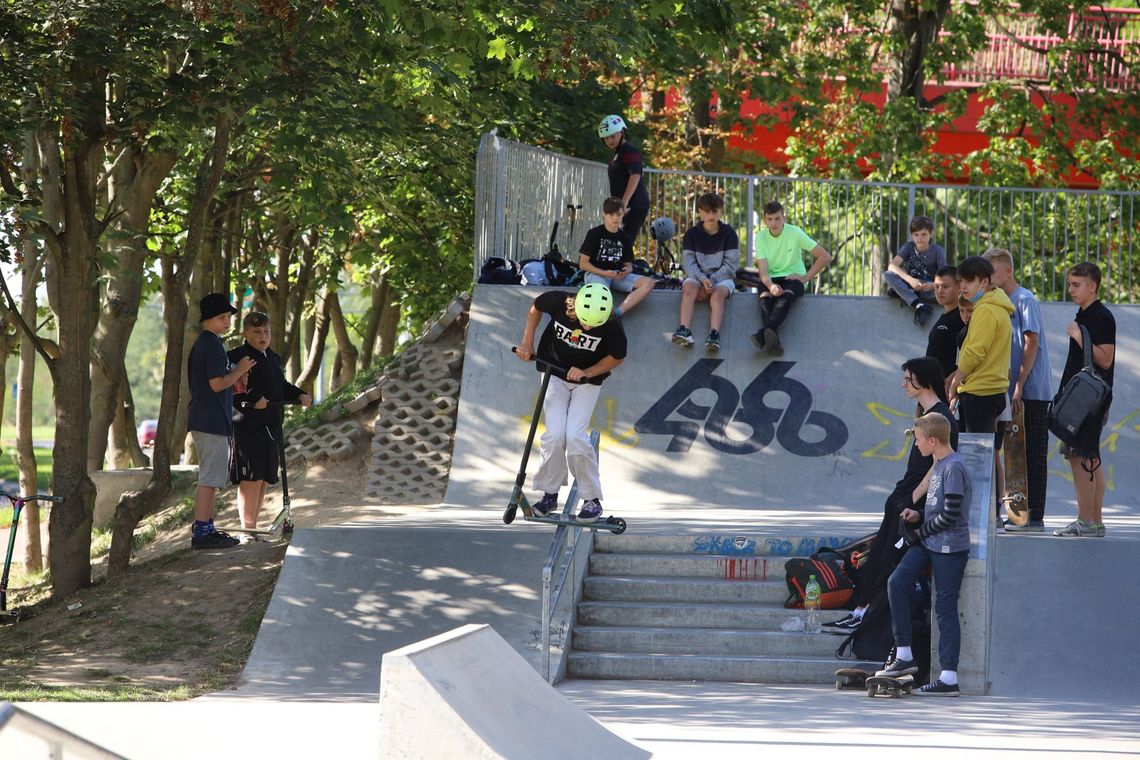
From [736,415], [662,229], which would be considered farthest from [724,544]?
[662,229]

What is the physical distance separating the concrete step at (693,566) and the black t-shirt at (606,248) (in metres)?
4.02

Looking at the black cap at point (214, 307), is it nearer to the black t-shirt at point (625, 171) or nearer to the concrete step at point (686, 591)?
the concrete step at point (686, 591)

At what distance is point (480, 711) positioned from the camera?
556cm

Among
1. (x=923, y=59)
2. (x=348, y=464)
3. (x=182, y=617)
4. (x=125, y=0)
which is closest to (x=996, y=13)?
(x=923, y=59)

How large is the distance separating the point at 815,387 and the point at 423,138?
5.92 metres

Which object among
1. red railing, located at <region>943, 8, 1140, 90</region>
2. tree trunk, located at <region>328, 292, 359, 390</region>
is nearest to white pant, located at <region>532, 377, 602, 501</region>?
red railing, located at <region>943, 8, 1140, 90</region>

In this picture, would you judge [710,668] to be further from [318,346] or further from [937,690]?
[318,346]

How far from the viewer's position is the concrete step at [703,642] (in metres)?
8.95

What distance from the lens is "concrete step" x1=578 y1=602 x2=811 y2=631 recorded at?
922cm

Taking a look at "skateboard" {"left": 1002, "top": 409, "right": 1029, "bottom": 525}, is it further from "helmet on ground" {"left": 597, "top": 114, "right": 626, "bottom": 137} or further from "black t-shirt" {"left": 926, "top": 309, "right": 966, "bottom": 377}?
"helmet on ground" {"left": 597, "top": 114, "right": 626, "bottom": 137}

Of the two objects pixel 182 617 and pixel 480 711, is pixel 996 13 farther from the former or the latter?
pixel 480 711

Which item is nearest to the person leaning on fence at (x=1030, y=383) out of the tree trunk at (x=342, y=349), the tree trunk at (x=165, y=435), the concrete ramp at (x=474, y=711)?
the concrete ramp at (x=474, y=711)

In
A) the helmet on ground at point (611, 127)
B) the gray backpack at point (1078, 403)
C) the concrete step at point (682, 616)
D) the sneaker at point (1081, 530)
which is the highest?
the helmet on ground at point (611, 127)

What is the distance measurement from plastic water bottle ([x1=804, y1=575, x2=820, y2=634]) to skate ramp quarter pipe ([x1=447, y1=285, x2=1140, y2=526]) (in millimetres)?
3741
